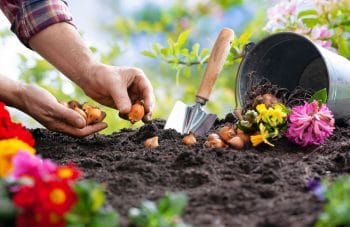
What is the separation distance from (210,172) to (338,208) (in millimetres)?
397

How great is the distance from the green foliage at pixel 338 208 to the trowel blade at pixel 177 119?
2.67 feet

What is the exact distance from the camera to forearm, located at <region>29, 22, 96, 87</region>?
1.56 m

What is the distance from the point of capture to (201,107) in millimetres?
1547

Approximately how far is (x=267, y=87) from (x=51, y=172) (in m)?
0.90

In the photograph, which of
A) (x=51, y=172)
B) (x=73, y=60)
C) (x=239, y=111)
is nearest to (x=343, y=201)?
(x=51, y=172)

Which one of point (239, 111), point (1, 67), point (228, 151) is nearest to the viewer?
point (228, 151)

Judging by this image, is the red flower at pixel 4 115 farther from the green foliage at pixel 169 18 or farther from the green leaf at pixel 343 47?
the green foliage at pixel 169 18

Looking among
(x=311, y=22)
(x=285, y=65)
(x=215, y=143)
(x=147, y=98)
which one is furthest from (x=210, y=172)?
(x=311, y=22)

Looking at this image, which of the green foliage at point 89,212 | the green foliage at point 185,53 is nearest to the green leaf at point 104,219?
the green foliage at point 89,212

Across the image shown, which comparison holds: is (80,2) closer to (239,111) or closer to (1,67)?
(1,67)

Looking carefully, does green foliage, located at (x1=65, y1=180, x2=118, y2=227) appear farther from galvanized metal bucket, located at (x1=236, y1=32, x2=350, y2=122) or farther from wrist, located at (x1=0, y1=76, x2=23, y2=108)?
galvanized metal bucket, located at (x1=236, y1=32, x2=350, y2=122)

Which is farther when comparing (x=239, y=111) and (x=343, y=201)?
(x=239, y=111)

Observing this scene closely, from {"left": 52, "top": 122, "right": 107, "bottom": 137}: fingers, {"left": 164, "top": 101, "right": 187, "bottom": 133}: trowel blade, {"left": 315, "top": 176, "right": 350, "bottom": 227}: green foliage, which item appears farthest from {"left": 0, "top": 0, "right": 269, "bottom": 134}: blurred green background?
{"left": 315, "top": 176, "right": 350, "bottom": 227}: green foliage

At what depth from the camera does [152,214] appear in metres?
0.72
